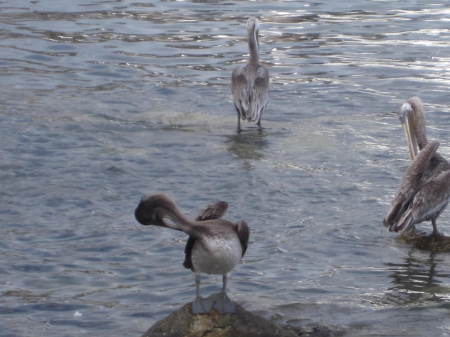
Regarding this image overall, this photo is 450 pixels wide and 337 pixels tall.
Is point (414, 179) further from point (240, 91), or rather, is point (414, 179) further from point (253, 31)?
point (253, 31)

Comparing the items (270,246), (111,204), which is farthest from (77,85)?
(270,246)

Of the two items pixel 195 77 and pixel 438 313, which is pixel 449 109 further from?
pixel 438 313

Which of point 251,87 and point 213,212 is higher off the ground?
point 213,212

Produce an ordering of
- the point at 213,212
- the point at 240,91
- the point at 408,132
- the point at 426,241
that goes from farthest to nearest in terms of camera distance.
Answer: the point at 240,91
the point at 408,132
the point at 426,241
the point at 213,212

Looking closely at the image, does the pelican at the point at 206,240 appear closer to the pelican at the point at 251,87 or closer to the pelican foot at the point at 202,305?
the pelican foot at the point at 202,305

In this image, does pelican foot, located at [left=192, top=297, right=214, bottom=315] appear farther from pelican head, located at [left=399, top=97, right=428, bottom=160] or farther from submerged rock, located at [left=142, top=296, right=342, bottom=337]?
pelican head, located at [left=399, top=97, right=428, bottom=160]

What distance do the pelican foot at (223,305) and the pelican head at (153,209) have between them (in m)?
0.69

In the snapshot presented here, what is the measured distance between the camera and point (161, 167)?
12.5 m

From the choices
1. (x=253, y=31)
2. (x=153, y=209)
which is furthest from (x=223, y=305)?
(x=253, y=31)

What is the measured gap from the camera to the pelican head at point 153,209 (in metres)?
6.52

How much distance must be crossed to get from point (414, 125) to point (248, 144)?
3137mm

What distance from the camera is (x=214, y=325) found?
697cm

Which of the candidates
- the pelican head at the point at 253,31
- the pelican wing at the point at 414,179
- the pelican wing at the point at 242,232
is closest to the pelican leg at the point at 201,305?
the pelican wing at the point at 242,232

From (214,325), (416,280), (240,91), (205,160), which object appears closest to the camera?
(214,325)
